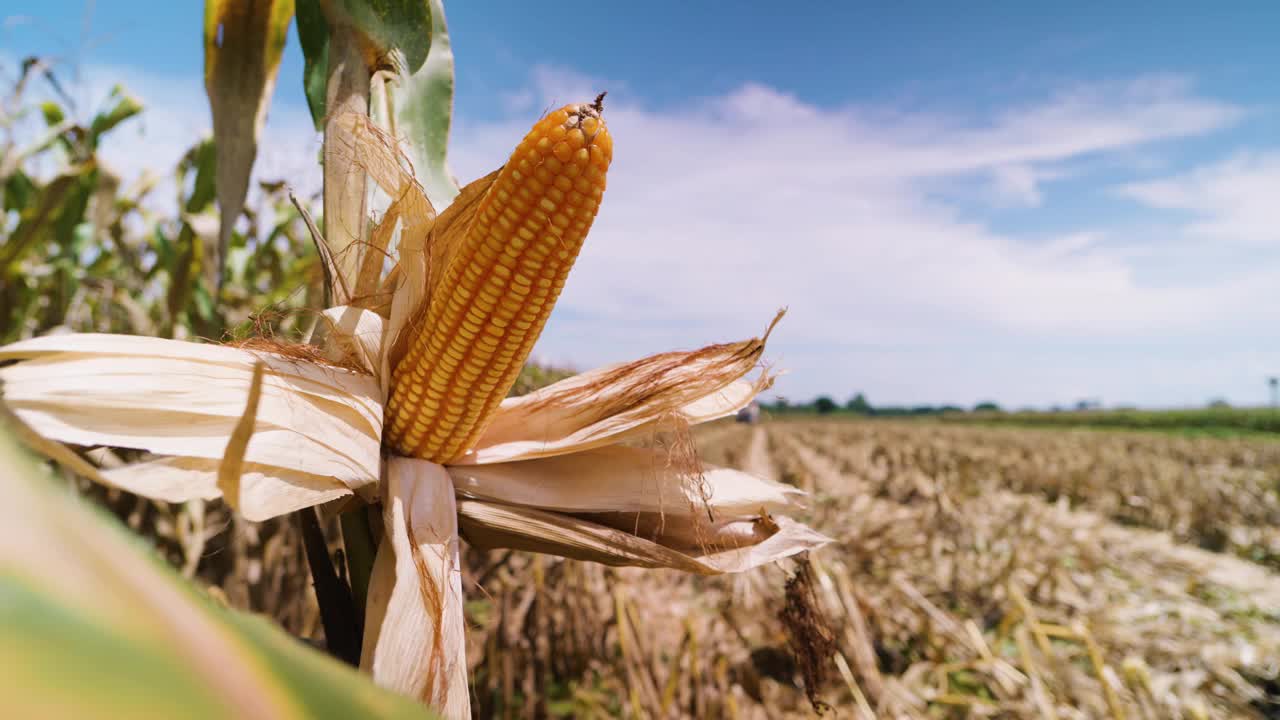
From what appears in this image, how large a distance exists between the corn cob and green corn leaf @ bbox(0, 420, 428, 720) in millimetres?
791

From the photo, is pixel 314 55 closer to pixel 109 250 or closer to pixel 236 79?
pixel 236 79

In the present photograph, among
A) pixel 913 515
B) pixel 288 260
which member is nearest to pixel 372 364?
pixel 288 260

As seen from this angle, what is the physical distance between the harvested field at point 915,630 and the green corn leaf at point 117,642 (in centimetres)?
154

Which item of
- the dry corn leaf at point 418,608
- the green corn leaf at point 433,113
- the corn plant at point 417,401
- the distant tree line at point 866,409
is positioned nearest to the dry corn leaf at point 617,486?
the corn plant at point 417,401

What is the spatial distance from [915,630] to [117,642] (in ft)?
12.9

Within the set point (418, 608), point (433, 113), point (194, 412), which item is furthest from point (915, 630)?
point (194, 412)

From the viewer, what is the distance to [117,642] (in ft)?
0.59

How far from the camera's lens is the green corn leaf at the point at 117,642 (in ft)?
0.54

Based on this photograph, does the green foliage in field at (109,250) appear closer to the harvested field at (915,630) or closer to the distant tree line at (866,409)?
the harvested field at (915,630)

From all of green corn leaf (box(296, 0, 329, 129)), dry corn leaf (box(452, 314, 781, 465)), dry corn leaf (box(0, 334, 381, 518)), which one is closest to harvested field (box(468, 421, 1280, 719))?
dry corn leaf (box(452, 314, 781, 465))

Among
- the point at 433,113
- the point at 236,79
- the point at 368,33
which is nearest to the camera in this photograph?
the point at 368,33

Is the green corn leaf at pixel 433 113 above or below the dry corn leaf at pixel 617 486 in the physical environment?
above

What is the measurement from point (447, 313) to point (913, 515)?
4607 millimetres

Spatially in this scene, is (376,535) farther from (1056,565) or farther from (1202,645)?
(1056,565)
